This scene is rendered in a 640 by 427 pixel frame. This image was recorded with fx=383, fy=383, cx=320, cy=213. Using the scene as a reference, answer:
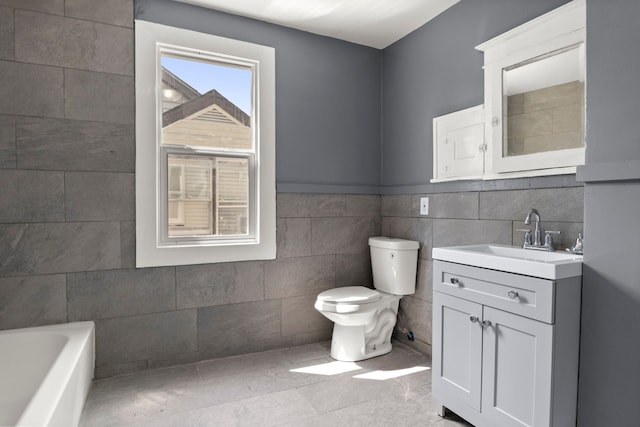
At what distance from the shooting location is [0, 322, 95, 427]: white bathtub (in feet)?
5.34

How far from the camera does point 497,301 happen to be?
1.70 meters

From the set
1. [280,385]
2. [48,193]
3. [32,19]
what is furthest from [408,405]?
[32,19]

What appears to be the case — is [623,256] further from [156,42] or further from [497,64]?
[156,42]

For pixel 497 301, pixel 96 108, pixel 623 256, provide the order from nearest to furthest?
pixel 623 256, pixel 497 301, pixel 96 108

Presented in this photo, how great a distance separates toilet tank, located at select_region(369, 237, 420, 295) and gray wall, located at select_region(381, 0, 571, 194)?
0.44 metres

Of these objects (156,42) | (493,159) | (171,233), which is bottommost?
(171,233)

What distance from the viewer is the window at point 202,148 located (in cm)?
247

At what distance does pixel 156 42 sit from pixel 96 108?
Answer: 22.6 inches

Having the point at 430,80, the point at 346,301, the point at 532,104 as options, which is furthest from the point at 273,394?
the point at 430,80

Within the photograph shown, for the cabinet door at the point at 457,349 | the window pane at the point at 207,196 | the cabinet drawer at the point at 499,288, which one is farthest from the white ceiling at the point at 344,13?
the cabinet door at the point at 457,349

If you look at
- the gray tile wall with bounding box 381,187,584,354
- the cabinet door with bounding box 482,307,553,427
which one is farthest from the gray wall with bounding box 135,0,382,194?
the cabinet door with bounding box 482,307,553,427

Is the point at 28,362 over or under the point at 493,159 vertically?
under

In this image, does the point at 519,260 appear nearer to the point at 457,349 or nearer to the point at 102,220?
the point at 457,349

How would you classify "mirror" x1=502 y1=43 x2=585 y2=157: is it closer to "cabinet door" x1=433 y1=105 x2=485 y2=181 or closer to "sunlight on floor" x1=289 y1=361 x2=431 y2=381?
"cabinet door" x1=433 y1=105 x2=485 y2=181
